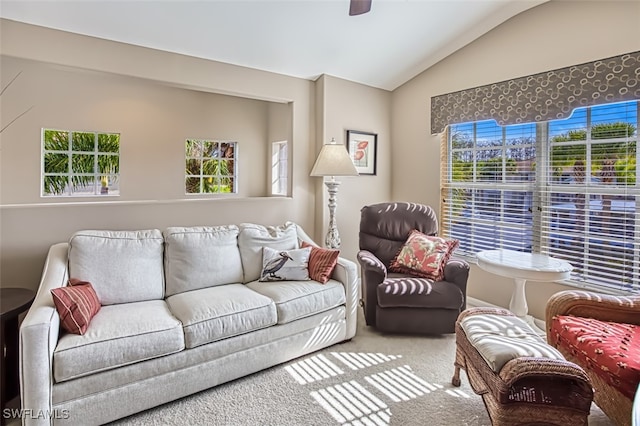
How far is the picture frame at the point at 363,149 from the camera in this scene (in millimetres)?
4188

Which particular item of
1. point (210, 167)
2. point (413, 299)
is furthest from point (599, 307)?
point (210, 167)

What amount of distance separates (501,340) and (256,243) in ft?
6.41

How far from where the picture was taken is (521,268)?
2.55 m

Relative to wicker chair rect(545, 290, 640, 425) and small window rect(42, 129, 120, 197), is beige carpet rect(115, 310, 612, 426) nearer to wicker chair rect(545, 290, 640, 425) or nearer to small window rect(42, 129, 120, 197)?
wicker chair rect(545, 290, 640, 425)

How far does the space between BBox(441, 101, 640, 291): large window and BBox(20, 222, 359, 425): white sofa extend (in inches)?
69.6

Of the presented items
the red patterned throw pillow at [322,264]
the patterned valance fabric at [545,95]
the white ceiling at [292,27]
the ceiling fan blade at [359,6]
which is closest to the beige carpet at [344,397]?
the red patterned throw pillow at [322,264]

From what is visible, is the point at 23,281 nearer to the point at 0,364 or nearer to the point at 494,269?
the point at 0,364

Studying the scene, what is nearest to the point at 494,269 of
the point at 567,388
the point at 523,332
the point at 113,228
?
the point at 523,332

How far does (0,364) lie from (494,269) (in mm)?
3138

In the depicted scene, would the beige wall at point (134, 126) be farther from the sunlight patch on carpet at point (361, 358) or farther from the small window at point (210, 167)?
the sunlight patch on carpet at point (361, 358)

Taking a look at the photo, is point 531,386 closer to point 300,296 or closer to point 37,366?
point 300,296

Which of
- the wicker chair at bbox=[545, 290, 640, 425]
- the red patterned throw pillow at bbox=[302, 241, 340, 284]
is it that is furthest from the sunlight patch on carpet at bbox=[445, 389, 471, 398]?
the red patterned throw pillow at bbox=[302, 241, 340, 284]

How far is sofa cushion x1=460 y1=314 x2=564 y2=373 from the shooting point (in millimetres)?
1726

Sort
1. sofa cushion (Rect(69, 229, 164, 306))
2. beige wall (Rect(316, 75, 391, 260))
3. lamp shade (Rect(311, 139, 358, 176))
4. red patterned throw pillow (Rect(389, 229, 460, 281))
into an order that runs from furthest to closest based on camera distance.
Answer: beige wall (Rect(316, 75, 391, 260)), lamp shade (Rect(311, 139, 358, 176)), red patterned throw pillow (Rect(389, 229, 460, 281)), sofa cushion (Rect(69, 229, 164, 306))
